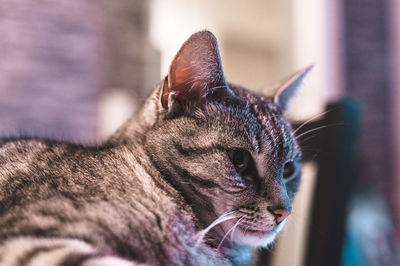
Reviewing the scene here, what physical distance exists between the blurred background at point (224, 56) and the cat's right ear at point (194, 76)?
93cm

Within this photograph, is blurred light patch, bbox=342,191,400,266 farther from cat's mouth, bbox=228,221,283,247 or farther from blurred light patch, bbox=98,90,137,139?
blurred light patch, bbox=98,90,137,139

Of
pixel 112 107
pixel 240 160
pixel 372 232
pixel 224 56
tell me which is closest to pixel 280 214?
pixel 240 160

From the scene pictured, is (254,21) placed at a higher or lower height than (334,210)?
higher

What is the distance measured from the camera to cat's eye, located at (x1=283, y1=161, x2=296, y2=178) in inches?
30.4

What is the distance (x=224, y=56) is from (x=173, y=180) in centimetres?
107

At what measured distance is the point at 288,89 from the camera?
0.90 metres

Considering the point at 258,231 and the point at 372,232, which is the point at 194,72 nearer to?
the point at 258,231

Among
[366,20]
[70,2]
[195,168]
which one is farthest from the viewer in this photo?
[366,20]

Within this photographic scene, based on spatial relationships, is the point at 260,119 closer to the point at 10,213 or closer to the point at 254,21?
the point at 10,213

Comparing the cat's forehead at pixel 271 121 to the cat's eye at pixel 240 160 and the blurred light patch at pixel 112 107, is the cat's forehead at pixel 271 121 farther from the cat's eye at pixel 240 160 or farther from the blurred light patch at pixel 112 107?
the blurred light patch at pixel 112 107

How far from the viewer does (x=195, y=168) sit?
0.64 meters

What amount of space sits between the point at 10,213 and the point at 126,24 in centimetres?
211

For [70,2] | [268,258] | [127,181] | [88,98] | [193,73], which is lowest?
[268,258]

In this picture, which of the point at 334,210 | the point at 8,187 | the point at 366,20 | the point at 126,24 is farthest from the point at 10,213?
the point at 366,20
